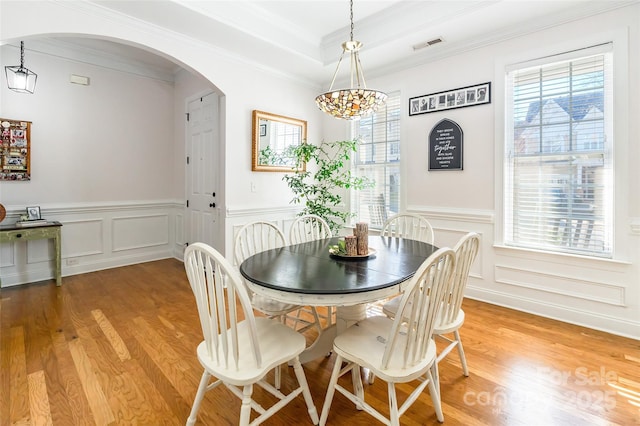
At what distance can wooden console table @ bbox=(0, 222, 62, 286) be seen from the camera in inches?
135

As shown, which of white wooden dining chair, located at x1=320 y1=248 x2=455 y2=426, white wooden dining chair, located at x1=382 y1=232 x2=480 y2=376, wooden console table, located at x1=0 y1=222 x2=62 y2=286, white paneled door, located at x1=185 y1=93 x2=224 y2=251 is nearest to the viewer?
white wooden dining chair, located at x1=320 y1=248 x2=455 y2=426

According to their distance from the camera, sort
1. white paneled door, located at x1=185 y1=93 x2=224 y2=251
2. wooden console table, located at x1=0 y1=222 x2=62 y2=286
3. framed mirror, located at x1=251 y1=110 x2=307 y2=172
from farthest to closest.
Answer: white paneled door, located at x1=185 y1=93 x2=224 y2=251
framed mirror, located at x1=251 y1=110 x2=307 y2=172
wooden console table, located at x1=0 y1=222 x2=62 y2=286

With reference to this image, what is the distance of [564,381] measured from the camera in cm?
197

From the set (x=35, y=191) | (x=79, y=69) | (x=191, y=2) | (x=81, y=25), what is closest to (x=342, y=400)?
(x=191, y=2)

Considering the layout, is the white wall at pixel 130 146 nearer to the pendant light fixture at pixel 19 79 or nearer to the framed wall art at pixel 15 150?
the framed wall art at pixel 15 150

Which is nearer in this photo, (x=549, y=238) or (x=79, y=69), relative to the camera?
(x=549, y=238)

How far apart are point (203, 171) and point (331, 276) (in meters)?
3.45

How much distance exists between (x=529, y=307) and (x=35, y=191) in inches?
227

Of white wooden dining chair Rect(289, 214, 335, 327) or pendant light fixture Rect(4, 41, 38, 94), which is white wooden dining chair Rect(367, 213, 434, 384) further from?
pendant light fixture Rect(4, 41, 38, 94)

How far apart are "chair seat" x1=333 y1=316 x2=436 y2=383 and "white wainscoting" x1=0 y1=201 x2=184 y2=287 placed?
419 centimetres

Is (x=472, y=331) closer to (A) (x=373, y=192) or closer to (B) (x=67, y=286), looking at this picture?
(A) (x=373, y=192)

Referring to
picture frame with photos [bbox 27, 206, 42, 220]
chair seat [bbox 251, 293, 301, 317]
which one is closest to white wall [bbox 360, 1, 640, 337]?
chair seat [bbox 251, 293, 301, 317]

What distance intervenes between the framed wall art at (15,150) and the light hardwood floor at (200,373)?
1565 millimetres

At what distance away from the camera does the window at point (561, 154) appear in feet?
8.70
